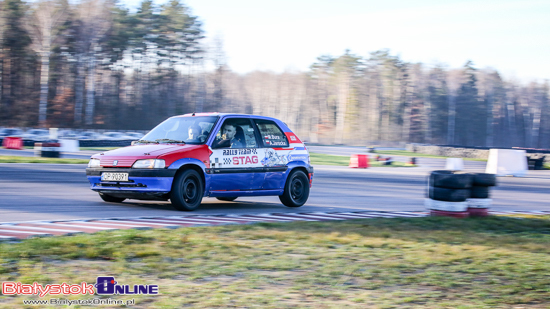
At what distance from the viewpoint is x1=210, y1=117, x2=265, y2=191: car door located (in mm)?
9719

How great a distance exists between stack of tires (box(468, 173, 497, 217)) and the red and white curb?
110cm

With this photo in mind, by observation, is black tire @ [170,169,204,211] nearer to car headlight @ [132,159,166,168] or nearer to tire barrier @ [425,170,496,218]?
car headlight @ [132,159,166,168]

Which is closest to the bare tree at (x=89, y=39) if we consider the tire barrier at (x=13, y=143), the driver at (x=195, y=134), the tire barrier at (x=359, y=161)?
the tire barrier at (x=13, y=143)

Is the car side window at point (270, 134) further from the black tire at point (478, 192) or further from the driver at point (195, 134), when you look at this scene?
the black tire at point (478, 192)

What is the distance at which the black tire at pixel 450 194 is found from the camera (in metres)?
9.81

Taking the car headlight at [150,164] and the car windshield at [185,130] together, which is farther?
the car windshield at [185,130]

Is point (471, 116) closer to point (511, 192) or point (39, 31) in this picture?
point (39, 31)

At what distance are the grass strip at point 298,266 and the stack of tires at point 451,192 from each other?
1.81 meters

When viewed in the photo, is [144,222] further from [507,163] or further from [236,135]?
[507,163]

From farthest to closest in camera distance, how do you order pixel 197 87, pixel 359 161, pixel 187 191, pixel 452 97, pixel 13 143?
pixel 452 97, pixel 197 87, pixel 13 143, pixel 359 161, pixel 187 191

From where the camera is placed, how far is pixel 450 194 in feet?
32.3

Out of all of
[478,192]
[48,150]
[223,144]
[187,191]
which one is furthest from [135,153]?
[48,150]

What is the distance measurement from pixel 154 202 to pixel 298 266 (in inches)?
222

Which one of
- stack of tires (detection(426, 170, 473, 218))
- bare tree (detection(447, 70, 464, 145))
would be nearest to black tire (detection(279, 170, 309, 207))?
stack of tires (detection(426, 170, 473, 218))
